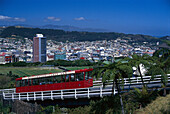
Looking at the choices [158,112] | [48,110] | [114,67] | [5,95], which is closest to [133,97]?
[158,112]

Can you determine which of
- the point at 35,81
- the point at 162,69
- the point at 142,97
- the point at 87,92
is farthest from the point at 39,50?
the point at 142,97

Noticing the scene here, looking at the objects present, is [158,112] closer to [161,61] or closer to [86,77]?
[161,61]

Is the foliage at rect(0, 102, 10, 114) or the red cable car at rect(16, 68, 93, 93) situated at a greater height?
the red cable car at rect(16, 68, 93, 93)

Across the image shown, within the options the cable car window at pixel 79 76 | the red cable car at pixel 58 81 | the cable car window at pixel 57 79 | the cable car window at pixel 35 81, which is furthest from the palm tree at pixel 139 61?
the cable car window at pixel 35 81

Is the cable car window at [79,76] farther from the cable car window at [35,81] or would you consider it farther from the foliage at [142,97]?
the foliage at [142,97]

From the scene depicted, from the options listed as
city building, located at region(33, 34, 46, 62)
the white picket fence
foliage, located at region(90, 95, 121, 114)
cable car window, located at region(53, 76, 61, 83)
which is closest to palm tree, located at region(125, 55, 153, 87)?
the white picket fence

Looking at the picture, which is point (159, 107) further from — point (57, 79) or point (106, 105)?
point (57, 79)

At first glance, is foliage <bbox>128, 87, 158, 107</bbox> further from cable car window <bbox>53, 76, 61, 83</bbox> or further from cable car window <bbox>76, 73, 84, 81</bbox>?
cable car window <bbox>53, 76, 61, 83</bbox>
